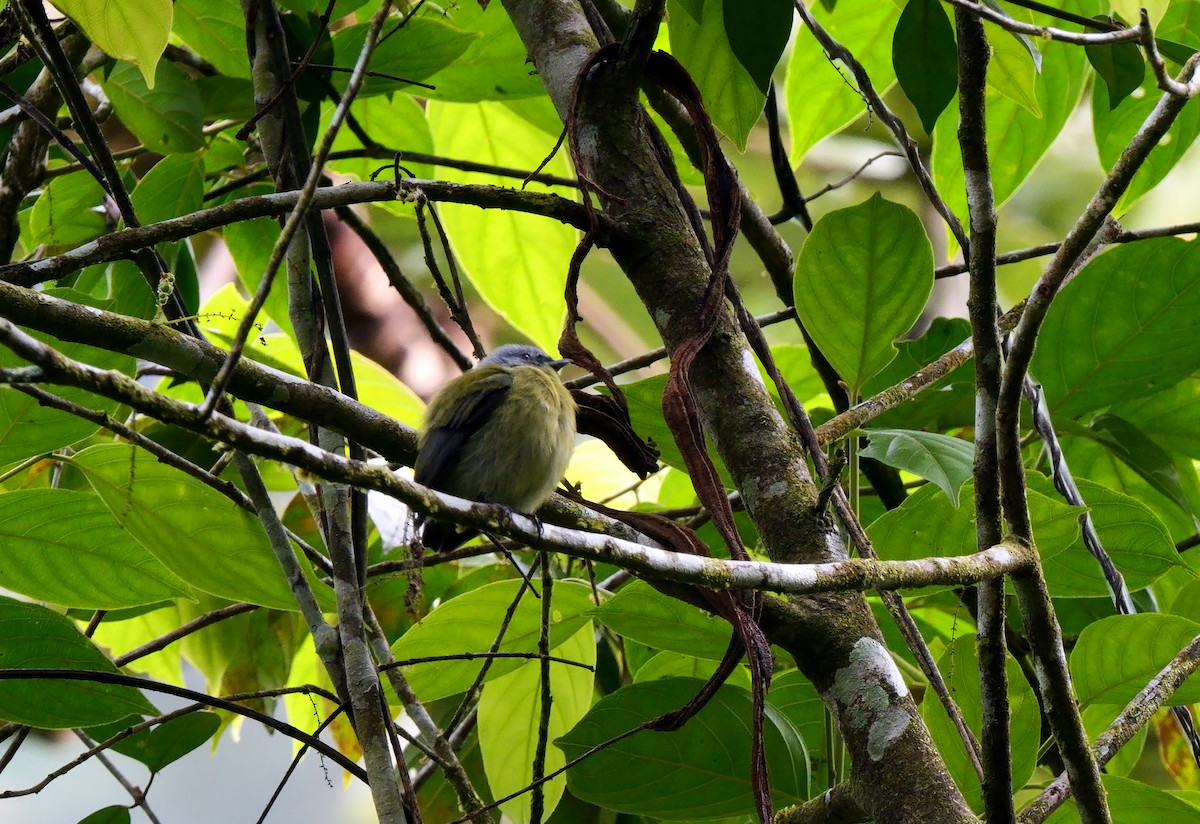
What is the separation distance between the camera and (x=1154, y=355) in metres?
2.11

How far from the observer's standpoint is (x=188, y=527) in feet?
5.37

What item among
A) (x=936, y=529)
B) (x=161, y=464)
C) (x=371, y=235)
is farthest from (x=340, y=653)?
(x=371, y=235)

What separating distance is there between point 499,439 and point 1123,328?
4.14ft

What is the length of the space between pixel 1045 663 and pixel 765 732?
0.46m

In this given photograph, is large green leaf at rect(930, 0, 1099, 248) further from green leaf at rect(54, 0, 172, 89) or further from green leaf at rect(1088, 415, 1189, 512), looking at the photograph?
green leaf at rect(54, 0, 172, 89)

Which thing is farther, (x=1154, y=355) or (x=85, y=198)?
(x=85, y=198)

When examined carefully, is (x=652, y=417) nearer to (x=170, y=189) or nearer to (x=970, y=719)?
(x=970, y=719)

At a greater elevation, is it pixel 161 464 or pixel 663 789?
pixel 161 464

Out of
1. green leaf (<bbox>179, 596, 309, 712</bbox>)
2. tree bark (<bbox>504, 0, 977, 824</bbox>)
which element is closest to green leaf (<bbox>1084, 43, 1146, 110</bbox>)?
tree bark (<bbox>504, 0, 977, 824</bbox>)

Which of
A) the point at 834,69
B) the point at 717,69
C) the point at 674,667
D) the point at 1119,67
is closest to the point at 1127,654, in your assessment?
the point at 674,667

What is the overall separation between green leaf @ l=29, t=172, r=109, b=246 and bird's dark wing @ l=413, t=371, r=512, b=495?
970 mm

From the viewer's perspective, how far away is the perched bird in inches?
73.4

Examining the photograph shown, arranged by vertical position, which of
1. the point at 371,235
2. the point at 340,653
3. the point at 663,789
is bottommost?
the point at 663,789

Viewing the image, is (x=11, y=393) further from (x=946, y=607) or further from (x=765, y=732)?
(x=946, y=607)
